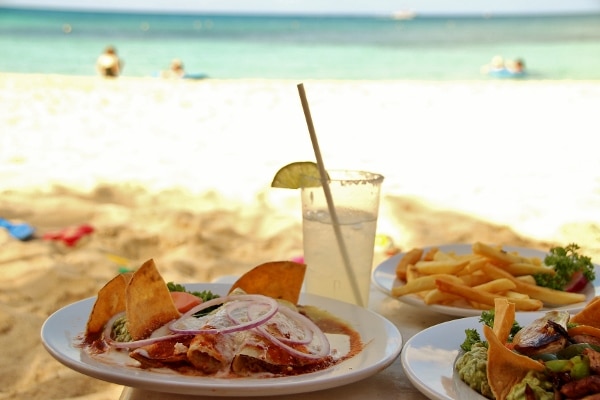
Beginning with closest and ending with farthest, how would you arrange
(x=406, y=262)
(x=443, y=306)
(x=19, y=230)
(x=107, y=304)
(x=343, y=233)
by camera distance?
(x=107, y=304), (x=443, y=306), (x=343, y=233), (x=406, y=262), (x=19, y=230)

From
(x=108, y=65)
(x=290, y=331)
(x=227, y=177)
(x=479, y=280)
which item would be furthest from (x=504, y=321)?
(x=108, y=65)

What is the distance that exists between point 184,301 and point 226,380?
0.35 m

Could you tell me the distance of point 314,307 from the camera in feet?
6.06

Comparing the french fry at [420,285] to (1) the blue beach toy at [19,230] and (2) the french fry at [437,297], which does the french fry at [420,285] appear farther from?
(1) the blue beach toy at [19,230]

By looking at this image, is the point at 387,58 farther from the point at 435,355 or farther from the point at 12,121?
the point at 435,355

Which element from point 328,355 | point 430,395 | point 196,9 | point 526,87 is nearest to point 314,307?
point 328,355

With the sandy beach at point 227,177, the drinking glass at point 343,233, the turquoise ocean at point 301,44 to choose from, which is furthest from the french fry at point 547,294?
the turquoise ocean at point 301,44

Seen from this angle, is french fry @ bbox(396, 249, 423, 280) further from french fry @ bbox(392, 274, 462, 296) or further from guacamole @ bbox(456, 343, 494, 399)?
guacamole @ bbox(456, 343, 494, 399)

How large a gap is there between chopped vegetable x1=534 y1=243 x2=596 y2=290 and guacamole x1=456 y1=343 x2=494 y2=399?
2.40 feet

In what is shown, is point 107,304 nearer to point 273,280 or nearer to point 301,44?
point 273,280

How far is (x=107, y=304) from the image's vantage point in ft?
5.41

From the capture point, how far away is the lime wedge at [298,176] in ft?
6.40

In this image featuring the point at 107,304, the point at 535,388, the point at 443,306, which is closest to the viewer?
the point at 535,388

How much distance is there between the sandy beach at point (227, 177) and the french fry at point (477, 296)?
6.06ft
